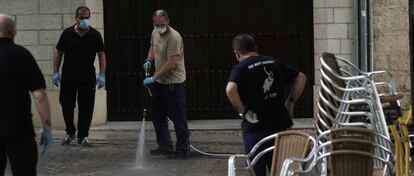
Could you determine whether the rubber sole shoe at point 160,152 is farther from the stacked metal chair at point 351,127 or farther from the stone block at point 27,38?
the stone block at point 27,38

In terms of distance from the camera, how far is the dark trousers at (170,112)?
861 cm

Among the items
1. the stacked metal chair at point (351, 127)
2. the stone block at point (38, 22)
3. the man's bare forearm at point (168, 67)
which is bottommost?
the stacked metal chair at point (351, 127)

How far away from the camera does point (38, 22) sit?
11.1 meters

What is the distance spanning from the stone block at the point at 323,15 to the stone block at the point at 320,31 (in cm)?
6

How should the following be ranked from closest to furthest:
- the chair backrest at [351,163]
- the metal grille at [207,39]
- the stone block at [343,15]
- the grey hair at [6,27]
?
1. the chair backrest at [351,163]
2. the grey hair at [6,27]
3. the stone block at [343,15]
4. the metal grille at [207,39]

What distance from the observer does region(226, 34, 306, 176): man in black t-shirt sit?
606cm

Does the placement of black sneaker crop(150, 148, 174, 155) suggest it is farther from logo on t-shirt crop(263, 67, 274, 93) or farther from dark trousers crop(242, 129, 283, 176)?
logo on t-shirt crop(263, 67, 274, 93)

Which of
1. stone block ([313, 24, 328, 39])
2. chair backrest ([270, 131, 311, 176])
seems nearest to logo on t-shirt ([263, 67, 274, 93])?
chair backrest ([270, 131, 311, 176])

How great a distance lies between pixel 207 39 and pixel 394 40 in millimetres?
2838

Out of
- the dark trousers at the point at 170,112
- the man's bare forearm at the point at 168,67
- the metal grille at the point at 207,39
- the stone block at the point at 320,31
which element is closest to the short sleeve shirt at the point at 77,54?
the dark trousers at the point at 170,112

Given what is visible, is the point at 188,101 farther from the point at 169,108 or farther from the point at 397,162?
the point at 397,162

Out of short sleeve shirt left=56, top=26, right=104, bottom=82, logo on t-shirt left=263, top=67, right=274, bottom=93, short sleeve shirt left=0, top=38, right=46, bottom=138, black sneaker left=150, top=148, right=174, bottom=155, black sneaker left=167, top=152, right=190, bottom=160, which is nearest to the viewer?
short sleeve shirt left=0, top=38, right=46, bottom=138

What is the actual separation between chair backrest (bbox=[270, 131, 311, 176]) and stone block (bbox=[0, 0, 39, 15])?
21.5 feet

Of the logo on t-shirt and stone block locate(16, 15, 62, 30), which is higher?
stone block locate(16, 15, 62, 30)
